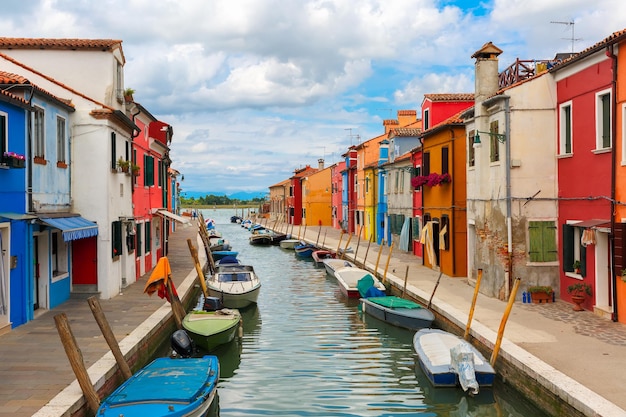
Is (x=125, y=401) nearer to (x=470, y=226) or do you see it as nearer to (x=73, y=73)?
(x=73, y=73)

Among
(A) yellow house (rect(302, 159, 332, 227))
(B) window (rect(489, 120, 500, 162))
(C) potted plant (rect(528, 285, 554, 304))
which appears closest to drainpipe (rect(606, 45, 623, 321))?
(C) potted plant (rect(528, 285, 554, 304))

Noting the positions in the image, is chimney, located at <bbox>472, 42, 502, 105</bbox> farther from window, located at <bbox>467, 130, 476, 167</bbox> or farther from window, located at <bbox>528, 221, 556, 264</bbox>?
window, located at <bbox>528, 221, 556, 264</bbox>

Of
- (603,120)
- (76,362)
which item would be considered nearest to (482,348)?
(603,120)

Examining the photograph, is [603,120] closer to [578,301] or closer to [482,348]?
[578,301]

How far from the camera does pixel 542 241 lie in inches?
720

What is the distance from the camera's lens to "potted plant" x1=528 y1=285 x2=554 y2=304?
17.9m

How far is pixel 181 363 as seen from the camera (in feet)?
39.3

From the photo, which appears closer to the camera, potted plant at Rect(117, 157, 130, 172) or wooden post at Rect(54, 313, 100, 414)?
wooden post at Rect(54, 313, 100, 414)

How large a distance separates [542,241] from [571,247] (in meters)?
1.12

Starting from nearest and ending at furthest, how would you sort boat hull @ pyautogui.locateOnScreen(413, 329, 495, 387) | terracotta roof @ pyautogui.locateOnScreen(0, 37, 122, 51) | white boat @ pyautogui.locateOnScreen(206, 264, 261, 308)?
boat hull @ pyautogui.locateOnScreen(413, 329, 495, 387)
terracotta roof @ pyautogui.locateOnScreen(0, 37, 122, 51)
white boat @ pyautogui.locateOnScreen(206, 264, 261, 308)

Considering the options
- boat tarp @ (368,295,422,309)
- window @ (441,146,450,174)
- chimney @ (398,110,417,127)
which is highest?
chimney @ (398,110,417,127)

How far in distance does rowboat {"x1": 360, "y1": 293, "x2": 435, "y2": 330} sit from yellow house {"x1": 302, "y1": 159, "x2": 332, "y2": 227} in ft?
162

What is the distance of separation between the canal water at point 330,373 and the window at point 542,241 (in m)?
4.60

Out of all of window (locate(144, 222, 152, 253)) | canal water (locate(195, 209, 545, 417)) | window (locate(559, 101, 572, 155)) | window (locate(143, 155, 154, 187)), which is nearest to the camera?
canal water (locate(195, 209, 545, 417))
